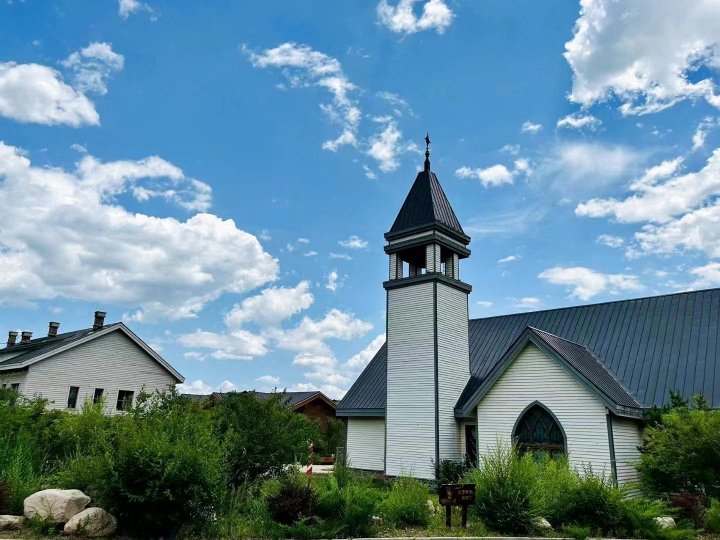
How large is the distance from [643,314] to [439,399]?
875 centimetres

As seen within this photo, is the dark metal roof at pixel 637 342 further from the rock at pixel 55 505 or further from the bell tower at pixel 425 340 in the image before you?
the rock at pixel 55 505

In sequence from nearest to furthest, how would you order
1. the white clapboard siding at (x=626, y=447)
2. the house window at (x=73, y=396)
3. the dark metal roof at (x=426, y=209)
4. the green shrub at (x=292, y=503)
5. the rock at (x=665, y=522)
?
the green shrub at (x=292, y=503), the rock at (x=665, y=522), the white clapboard siding at (x=626, y=447), the dark metal roof at (x=426, y=209), the house window at (x=73, y=396)

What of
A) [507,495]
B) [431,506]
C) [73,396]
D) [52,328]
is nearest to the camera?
[507,495]

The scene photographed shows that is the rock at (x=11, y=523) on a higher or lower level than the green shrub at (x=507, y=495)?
lower

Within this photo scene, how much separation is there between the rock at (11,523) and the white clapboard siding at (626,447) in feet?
50.2

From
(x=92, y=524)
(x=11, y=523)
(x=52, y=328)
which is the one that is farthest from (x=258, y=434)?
(x=52, y=328)

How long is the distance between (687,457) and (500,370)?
7016 mm

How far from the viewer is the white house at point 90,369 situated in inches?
1169

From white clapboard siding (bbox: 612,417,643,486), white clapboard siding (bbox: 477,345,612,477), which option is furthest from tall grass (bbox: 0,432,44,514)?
white clapboard siding (bbox: 612,417,643,486)

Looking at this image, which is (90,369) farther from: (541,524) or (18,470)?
(541,524)

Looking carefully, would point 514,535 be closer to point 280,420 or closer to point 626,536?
point 626,536

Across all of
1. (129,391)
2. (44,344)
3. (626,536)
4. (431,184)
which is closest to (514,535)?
(626,536)

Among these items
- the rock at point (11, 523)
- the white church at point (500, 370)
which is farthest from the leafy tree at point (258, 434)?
the white church at point (500, 370)

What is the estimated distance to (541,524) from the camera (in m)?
10.9
